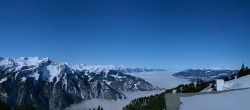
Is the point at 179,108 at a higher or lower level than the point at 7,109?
higher

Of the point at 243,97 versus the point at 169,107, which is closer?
the point at 243,97

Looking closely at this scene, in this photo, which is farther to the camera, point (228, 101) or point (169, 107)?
point (169, 107)

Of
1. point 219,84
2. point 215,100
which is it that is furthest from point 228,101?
point 219,84

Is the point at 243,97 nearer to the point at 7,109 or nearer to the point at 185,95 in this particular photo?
the point at 185,95

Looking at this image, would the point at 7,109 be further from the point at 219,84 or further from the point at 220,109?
the point at 220,109

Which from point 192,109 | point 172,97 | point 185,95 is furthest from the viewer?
point 185,95

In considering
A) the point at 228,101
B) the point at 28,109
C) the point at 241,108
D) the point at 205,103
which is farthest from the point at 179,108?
the point at 28,109

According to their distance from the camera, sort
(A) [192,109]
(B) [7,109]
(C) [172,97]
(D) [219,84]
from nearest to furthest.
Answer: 1. (A) [192,109]
2. (C) [172,97]
3. (D) [219,84]
4. (B) [7,109]
